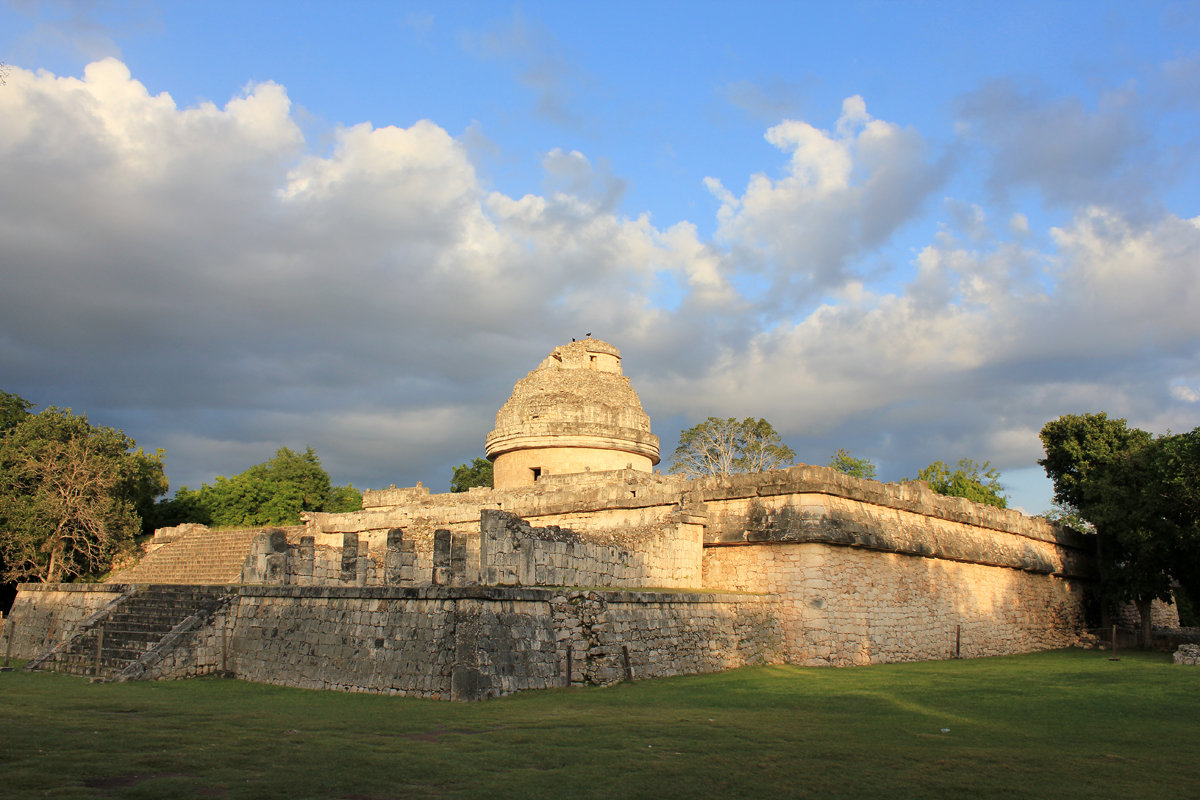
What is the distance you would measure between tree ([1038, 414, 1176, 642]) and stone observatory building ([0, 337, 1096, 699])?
1.89 meters

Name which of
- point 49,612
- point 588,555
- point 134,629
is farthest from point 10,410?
point 588,555

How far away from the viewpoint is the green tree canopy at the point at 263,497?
40188 mm

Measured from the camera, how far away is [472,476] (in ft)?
167

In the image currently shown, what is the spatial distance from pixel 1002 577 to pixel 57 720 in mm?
21642

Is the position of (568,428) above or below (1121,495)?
above

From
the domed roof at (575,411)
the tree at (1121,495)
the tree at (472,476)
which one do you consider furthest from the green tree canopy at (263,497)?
the tree at (1121,495)

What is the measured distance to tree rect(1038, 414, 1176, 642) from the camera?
22.5 m

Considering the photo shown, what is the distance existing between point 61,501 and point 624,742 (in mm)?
27272

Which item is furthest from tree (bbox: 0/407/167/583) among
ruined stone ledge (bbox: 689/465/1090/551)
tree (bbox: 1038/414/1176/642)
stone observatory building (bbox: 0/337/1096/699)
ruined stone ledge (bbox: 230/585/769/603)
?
tree (bbox: 1038/414/1176/642)

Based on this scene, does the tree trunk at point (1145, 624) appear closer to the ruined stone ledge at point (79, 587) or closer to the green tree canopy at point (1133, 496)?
the green tree canopy at point (1133, 496)

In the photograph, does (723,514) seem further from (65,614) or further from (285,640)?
(65,614)

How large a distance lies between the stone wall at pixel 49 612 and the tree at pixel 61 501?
7.64 meters

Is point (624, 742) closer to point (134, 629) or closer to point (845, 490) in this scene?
point (845, 490)

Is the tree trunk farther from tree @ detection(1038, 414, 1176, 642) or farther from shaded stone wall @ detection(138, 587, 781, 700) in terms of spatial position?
shaded stone wall @ detection(138, 587, 781, 700)
